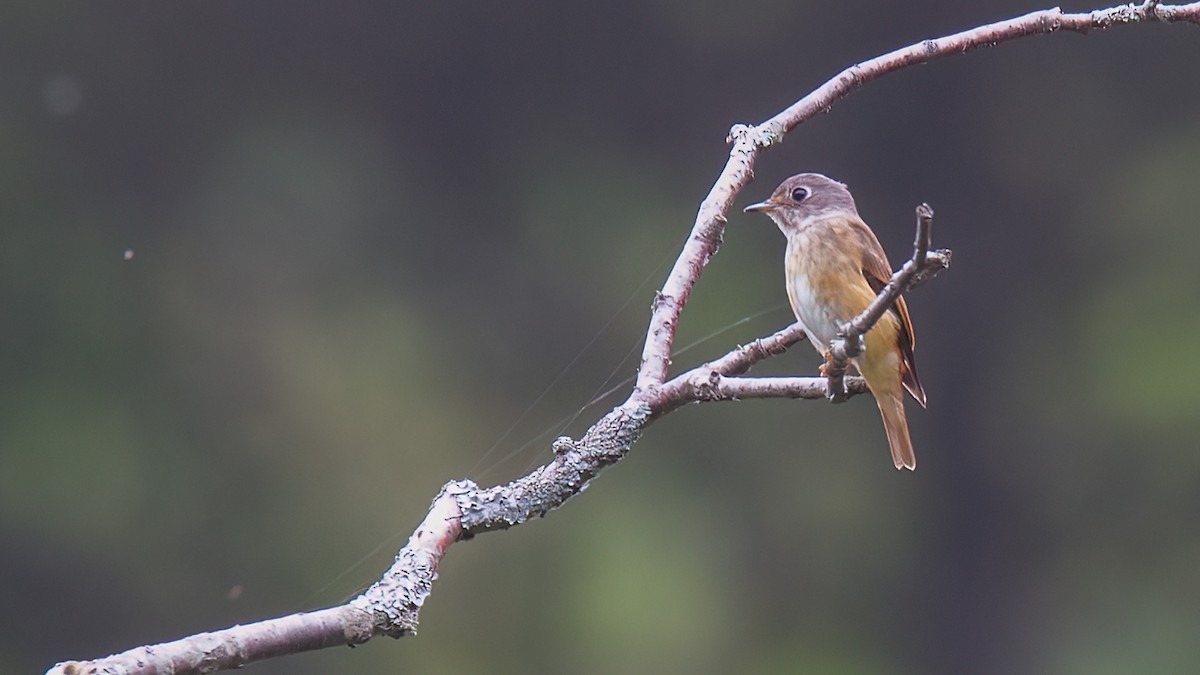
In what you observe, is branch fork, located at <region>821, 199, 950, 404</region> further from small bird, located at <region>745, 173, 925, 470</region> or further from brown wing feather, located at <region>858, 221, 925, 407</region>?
brown wing feather, located at <region>858, 221, 925, 407</region>

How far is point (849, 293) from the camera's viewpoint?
3.78m

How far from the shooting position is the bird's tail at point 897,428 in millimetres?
3805

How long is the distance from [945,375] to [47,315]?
7190 mm

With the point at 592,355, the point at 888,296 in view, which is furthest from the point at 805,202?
the point at 592,355

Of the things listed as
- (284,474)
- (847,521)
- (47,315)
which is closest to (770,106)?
(847,521)

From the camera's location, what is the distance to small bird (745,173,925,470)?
3.71 meters

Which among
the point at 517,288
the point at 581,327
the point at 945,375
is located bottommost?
the point at 945,375

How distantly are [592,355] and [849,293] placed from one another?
8589mm

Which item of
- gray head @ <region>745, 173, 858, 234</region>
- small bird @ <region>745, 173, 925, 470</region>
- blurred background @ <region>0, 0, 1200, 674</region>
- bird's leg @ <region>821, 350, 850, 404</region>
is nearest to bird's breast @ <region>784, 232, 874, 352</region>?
small bird @ <region>745, 173, 925, 470</region>

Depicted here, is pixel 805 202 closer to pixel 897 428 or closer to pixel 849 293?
pixel 849 293

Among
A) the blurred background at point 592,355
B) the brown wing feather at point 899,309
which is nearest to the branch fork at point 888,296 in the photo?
the brown wing feather at point 899,309

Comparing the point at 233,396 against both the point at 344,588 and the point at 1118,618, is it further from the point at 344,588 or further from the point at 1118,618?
the point at 1118,618

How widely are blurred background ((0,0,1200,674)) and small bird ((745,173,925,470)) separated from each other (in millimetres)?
7488

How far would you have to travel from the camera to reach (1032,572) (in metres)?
14.1
